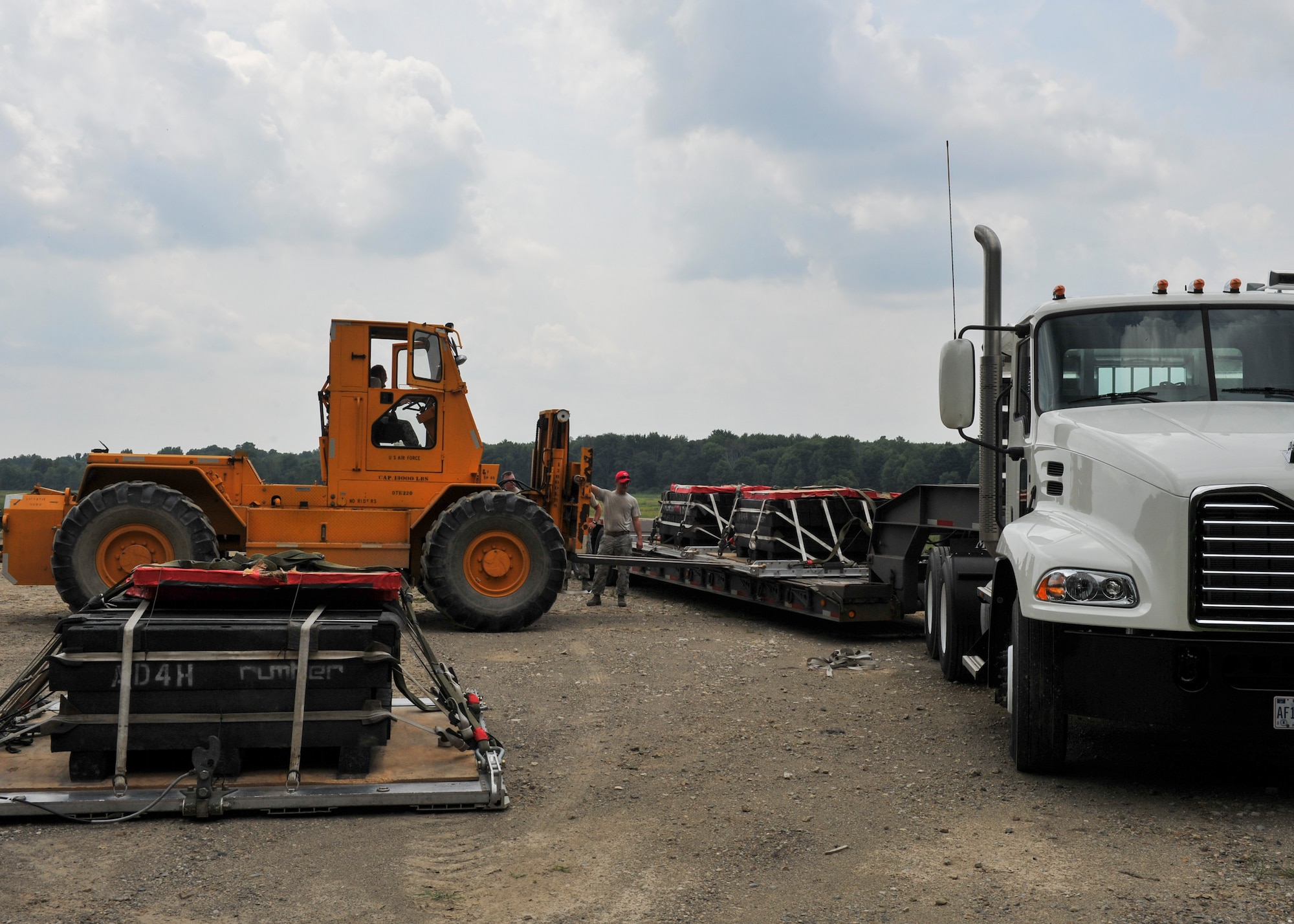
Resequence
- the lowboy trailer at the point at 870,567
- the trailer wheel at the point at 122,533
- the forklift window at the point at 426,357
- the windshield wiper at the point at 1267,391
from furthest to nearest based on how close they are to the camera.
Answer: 1. the forklift window at the point at 426,357
2. the trailer wheel at the point at 122,533
3. the lowboy trailer at the point at 870,567
4. the windshield wiper at the point at 1267,391

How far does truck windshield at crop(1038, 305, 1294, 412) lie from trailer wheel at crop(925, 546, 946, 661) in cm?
327

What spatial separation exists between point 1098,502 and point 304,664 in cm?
427

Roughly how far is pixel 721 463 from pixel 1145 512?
29.6 metres

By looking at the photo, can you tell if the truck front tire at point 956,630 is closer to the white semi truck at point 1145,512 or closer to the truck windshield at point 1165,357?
the white semi truck at point 1145,512

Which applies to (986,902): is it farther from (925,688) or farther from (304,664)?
(925,688)

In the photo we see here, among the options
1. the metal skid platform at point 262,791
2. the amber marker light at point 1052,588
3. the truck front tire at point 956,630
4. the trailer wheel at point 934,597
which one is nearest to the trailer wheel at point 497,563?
the trailer wheel at point 934,597

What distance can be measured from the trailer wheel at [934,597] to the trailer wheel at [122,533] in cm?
703

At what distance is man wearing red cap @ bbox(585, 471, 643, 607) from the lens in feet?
48.8

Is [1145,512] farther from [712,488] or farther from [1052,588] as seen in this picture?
[712,488]

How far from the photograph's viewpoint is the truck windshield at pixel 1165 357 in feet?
22.4

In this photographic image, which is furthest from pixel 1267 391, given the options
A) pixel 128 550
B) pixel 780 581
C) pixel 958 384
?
pixel 128 550

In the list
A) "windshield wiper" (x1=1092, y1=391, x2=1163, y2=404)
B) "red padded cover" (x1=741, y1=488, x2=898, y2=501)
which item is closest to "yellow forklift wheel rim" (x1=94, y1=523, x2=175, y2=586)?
"red padded cover" (x1=741, y1=488, x2=898, y2=501)

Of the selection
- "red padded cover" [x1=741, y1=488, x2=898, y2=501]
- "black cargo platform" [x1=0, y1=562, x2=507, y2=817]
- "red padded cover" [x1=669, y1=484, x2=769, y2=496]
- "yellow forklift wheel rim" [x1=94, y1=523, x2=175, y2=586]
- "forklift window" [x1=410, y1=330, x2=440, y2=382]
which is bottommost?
"black cargo platform" [x1=0, y1=562, x2=507, y2=817]

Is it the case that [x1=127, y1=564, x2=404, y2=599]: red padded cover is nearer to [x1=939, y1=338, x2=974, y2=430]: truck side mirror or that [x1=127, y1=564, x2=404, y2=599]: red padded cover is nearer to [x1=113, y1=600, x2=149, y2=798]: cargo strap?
[x1=113, y1=600, x2=149, y2=798]: cargo strap
